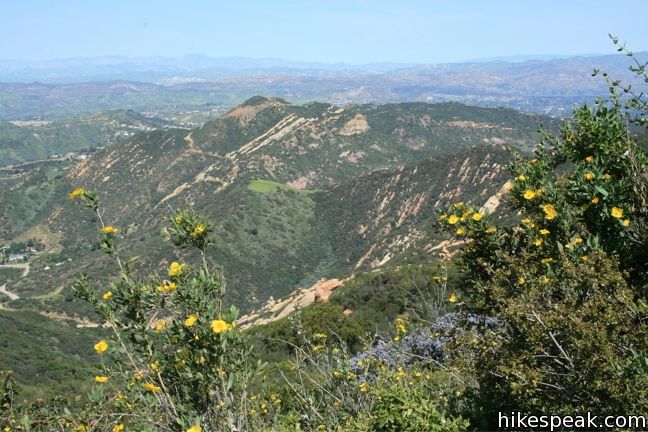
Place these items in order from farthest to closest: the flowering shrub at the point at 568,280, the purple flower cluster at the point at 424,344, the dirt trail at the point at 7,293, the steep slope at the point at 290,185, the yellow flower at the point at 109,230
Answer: the dirt trail at the point at 7,293 → the steep slope at the point at 290,185 → the purple flower cluster at the point at 424,344 → the yellow flower at the point at 109,230 → the flowering shrub at the point at 568,280

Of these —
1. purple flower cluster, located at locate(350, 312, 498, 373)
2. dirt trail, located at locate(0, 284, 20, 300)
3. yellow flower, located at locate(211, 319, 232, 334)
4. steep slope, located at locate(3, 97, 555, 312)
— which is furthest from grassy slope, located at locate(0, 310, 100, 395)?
yellow flower, located at locate(211, 319, 232, 334)

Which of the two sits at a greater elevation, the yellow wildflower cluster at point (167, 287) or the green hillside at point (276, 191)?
the yellow wildflower cluster at point (167, 287)

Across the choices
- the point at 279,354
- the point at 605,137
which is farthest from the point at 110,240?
the point at 279,354

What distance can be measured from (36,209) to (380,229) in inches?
4931

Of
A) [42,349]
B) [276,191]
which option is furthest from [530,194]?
[276,191]

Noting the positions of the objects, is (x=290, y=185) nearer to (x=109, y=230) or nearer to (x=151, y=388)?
(x=109, y=230)

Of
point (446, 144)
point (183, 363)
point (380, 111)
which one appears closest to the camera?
point (183, 363)

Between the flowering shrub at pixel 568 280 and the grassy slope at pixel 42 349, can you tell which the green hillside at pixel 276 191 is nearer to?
the grassy slope at pixel 42 349

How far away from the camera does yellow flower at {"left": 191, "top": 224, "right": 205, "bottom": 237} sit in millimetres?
3910

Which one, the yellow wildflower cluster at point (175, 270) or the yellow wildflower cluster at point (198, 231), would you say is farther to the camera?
the yellow wildflower cluster at point (198, 231)

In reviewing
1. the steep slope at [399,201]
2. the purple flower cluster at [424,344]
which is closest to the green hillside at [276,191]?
the steep slope at [399,201]

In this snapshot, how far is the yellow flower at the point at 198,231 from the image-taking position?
12.8 ft

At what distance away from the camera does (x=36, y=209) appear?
526 feet

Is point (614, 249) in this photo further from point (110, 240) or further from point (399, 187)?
point (399, 187)
